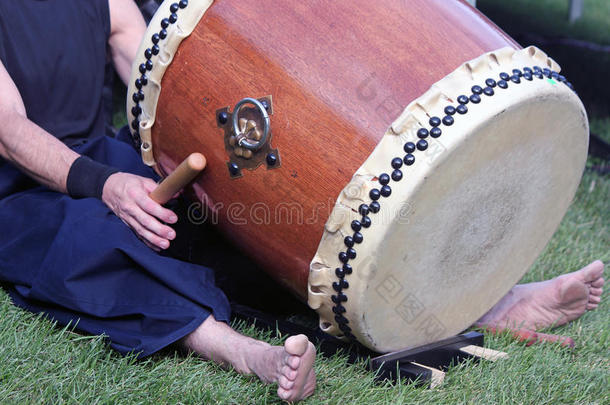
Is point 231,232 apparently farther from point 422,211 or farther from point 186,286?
point 422,211

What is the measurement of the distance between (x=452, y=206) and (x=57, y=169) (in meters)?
0.89

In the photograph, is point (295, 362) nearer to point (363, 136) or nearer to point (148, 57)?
point (363, 136)

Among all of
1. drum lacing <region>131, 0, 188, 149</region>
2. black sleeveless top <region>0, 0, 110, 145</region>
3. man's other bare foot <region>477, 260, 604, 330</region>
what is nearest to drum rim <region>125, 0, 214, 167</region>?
drum lacing <region>131, 0, 188, 149</region>

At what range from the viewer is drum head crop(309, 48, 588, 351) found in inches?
48.9

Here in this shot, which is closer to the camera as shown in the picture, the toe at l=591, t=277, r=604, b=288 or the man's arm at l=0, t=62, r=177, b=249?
the man's arm at l=0, t=62, r=177, b=249

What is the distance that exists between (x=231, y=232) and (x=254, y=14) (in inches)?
18.1

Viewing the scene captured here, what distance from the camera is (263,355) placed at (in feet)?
4.50

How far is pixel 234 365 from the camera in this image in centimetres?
→ 144

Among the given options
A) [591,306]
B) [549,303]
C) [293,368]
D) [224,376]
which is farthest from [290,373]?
[591,306]

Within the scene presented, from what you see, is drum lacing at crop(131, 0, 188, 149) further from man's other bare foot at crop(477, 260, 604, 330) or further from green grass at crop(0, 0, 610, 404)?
man's other bare foot at crop(477, 260, 604, 330)

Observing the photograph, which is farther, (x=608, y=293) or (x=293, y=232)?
(x=608, y=293)

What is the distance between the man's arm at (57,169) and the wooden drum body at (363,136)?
107 millimetres

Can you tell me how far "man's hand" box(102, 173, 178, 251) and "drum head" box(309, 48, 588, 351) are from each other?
1.18 feet

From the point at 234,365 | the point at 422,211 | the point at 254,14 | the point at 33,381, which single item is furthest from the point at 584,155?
the point at 33,381
